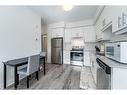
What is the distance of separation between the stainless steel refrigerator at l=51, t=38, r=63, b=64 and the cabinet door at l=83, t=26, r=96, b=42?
1.46 meters

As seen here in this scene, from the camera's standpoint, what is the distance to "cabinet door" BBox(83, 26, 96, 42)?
5004mm

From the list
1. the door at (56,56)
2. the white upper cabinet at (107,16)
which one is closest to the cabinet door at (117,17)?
the white upper cabinet at (107,16)

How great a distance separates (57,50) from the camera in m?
5.66

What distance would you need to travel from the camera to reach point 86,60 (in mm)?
5078

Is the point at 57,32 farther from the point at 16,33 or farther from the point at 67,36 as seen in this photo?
the point at 16,33

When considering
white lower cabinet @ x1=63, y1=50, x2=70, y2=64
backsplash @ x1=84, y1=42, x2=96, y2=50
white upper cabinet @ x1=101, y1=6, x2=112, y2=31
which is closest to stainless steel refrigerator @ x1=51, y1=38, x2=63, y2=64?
white lower cabinet @ x1=63, y1=50, x2=70, y2=64

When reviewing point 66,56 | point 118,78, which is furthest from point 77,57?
point 118,78

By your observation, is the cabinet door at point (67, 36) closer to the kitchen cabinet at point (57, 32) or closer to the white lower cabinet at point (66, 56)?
the kitchen cabinet at point (57, 32)

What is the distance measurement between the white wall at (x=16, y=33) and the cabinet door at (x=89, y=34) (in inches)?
104

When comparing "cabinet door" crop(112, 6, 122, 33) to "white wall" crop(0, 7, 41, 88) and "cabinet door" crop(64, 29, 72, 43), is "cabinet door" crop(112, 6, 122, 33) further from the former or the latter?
"cabinet door" crop(64, 29, 72, 43)

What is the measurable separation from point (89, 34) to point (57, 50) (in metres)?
2.07
